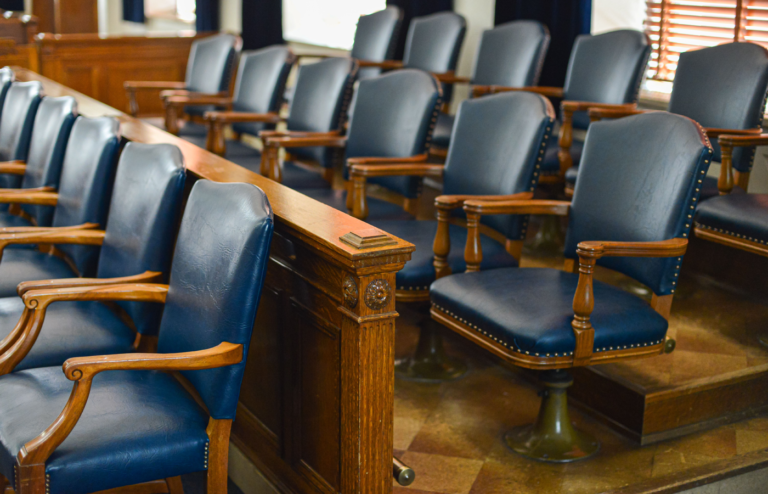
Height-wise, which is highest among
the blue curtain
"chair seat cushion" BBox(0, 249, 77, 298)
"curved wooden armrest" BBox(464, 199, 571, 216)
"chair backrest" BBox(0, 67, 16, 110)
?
the blue curtain

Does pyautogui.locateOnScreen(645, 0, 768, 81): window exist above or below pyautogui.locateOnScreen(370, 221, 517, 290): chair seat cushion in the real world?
above

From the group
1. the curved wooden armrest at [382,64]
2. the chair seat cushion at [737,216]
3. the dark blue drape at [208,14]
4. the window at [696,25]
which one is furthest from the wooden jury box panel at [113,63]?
the chair seat cushion at [737,216]

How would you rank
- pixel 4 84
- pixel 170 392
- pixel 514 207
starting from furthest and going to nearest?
pixel 4 84 → pixel 514 207 → pixel 170 392

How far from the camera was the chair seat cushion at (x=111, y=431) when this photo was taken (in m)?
1.56

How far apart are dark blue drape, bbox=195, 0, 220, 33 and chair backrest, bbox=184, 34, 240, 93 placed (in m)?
3.41

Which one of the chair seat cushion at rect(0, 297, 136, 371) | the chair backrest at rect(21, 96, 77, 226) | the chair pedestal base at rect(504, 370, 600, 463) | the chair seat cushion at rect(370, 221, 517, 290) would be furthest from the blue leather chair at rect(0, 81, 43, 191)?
the chair pedestal base at rect(504, 370, 600, 463)

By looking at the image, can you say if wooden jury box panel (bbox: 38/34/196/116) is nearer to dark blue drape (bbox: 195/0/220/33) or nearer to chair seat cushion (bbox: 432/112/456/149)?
dark blue drape (bbox: 195/0/220/33)

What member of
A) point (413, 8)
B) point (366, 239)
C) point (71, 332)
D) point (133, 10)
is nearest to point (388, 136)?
point (71, 332)

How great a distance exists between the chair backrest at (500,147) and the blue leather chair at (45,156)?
1387 mm

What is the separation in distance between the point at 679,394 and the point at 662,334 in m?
0.35

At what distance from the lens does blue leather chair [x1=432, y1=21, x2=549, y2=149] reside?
4.08 meters

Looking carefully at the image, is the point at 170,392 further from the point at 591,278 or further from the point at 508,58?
the point at 508,58

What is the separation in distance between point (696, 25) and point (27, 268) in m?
3.42

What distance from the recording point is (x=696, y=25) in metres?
4.18
